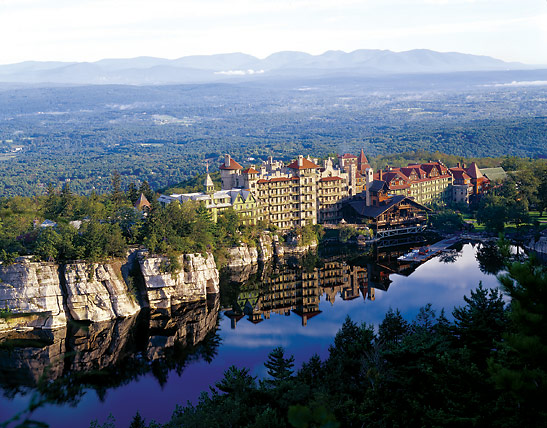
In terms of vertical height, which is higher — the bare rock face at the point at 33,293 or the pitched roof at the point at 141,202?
the pitched roof at the point at 141,202

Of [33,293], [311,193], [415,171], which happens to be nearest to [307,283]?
[311,193]

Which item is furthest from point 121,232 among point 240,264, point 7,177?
point 7,177

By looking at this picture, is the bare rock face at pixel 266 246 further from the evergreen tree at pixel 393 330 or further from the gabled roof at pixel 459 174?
the gabled roof at pixel 459 174

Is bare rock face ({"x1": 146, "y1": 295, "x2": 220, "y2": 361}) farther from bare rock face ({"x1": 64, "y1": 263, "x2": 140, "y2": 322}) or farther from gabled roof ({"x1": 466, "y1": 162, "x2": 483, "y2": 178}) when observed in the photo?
gabled roof ({"x1": 466, "y1": 162, "x2": 483, "y2": 178})

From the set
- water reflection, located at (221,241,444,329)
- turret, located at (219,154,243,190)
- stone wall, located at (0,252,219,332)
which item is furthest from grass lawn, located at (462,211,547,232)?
stone wall, located at (0,252,219,332)

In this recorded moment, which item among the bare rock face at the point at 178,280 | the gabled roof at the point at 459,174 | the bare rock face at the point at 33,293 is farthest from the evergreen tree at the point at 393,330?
the gabled roof at the point at 459,174

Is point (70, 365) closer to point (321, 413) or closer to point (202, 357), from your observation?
point (202, 357)
